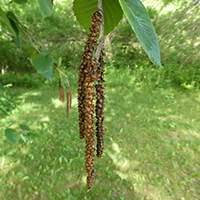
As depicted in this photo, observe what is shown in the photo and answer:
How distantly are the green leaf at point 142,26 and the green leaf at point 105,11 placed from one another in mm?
203

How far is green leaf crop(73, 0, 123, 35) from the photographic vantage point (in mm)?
496

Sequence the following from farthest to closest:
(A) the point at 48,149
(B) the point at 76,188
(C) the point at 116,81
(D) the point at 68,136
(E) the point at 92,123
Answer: (C) the point at 116,81
(D) the point at 68,136
(A) the point at 48,149
(B) the point at 76,188
(E) the point at 92,123

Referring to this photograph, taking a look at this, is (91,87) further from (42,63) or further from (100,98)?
(42,63)

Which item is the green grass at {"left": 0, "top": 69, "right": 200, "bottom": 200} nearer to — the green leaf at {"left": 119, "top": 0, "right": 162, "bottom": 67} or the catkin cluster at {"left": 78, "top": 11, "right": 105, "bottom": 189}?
the catkin cluster at {"left": 78, "top": 11, "right": 105, "bottom": 189}

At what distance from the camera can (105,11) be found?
522mm

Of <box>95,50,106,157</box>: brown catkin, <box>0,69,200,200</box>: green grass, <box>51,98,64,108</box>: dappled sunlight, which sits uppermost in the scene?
<box>95,50,106,157</box>: brown catkin

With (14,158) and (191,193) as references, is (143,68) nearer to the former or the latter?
(191,193)

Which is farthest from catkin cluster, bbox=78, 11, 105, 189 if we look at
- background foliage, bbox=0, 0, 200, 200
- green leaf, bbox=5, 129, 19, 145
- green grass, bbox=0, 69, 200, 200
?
green grass, bbox=0, 69, 200, 200

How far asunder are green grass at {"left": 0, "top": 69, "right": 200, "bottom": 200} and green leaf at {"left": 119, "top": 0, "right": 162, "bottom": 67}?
7.68 ft

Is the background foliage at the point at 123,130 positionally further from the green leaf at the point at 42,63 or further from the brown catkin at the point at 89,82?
the brown catkin at the point at 89,82

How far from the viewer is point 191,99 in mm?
4793

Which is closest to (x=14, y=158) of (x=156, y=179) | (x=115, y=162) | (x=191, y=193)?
(x=115, y=162)

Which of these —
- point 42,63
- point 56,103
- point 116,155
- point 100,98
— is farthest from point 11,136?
point 56,103

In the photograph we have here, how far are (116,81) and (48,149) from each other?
3794 millimetres
